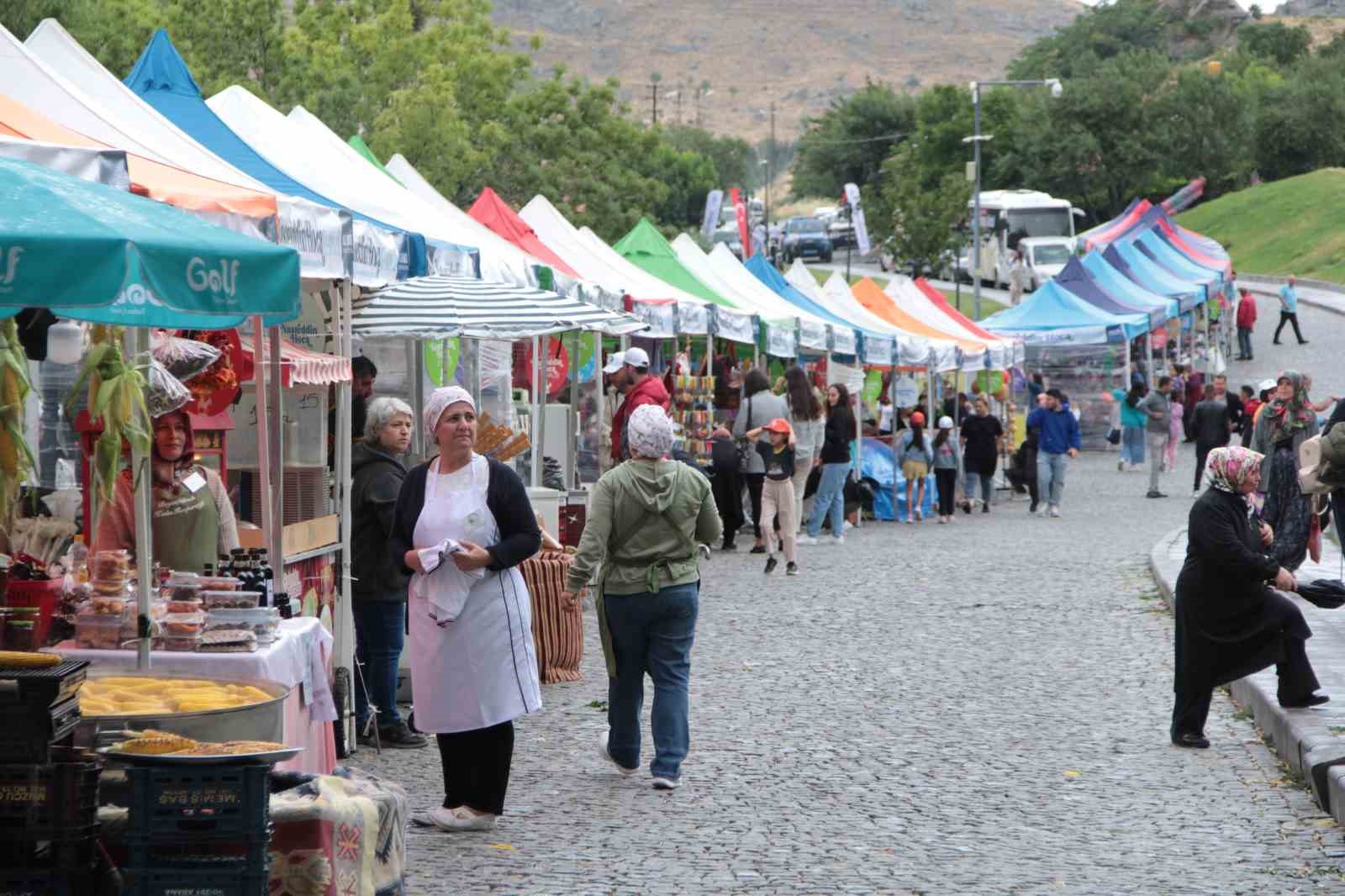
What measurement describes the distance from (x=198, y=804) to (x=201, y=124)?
6.42m

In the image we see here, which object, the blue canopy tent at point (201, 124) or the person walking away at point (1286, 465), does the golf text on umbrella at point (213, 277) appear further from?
the person walking away at point (1286, 465)

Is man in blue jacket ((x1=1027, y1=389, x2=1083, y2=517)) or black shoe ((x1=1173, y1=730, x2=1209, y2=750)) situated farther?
man in blue jacket ((x1=1027, y1=389, x2=1083, y2=517))

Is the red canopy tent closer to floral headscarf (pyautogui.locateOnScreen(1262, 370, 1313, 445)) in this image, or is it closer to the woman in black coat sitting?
floral headscarf (pyautogui.locateOnScreen(1262, 370, 1313, 445))

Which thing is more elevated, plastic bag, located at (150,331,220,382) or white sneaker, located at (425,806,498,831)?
plastic bag, located at (150,331,220,382)

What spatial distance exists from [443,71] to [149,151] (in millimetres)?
40144

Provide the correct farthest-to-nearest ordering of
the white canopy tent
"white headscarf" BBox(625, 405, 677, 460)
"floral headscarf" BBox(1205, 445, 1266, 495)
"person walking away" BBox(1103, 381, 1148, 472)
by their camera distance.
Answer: "person walking away" BBox(1103, 381, 1148, 472)
"floral headscarf" BBox(1205, 445, 1266, 495)
"white headscarf" BBox(625, 405, 677, 460)
the white canopy tent

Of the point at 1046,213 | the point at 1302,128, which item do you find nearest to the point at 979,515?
the point at 1046,213

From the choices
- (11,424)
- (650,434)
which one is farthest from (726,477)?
(11,424)

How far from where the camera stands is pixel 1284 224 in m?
80.4

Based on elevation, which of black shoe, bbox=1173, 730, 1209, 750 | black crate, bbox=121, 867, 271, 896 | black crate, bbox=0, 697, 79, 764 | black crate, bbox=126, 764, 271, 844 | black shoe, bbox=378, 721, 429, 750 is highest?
black crate, bbox=0, 697, 79, 764

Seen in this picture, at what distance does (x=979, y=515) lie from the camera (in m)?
27.0

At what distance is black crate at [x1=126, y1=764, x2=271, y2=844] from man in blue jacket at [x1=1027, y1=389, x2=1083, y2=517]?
2089cm

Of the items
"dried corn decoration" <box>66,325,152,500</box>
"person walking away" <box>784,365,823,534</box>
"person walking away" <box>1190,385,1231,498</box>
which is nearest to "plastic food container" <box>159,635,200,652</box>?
"dried corn decoration" <box>66,325,152,500</box>

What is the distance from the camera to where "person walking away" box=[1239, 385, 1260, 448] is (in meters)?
22.7
